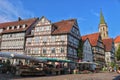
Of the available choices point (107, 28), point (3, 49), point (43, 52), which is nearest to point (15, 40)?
point (3, 49)

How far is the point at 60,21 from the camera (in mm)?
48969

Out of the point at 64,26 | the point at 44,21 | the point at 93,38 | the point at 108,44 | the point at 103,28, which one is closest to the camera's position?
the point at 64,26

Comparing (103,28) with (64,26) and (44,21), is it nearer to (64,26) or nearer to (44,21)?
(64,26)

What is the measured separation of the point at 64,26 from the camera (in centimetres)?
4481

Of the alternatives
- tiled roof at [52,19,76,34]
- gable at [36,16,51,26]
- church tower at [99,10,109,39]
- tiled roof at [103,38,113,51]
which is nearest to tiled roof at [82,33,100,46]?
tiled roof at [103,38,113,51]

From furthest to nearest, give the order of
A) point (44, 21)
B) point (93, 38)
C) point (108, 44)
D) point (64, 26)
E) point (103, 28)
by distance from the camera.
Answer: point (103, 28)
point (108, 44)
point (93, 38)
point (44, 21)
point (64, 26)

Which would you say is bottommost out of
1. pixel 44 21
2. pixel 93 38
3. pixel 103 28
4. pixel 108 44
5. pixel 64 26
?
pixel 108 44

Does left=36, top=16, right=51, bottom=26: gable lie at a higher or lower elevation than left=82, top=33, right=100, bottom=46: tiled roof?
higher

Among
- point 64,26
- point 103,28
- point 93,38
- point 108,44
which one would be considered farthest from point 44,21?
point 103,28

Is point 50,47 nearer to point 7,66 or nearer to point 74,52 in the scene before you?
point 74,52

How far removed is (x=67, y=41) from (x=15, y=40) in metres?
15.1

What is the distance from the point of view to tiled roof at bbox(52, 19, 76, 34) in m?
42.9

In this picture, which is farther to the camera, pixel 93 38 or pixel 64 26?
pixel 93 38

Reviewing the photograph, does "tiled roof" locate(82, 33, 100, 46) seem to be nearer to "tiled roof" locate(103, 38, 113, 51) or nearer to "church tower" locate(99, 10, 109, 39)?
"tiled roof" locate(103, 38, 113, 51)
